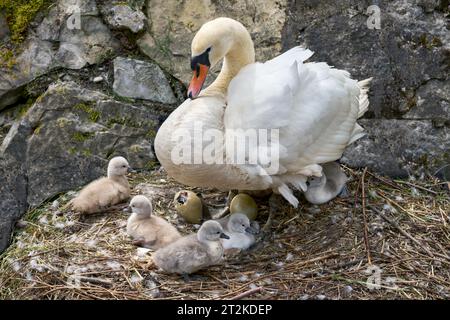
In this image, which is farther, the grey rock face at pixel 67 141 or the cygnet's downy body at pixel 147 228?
the grey rock face at pixel 67 141

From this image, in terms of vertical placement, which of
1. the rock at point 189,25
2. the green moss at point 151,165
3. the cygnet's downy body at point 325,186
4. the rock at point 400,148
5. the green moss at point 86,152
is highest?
the rock at point 189,25

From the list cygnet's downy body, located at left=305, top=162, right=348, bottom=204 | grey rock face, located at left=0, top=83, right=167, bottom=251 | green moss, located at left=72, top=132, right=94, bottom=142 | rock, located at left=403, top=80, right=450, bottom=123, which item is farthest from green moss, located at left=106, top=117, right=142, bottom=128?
rock, located at left=403, top=80, right=450, bottom=123

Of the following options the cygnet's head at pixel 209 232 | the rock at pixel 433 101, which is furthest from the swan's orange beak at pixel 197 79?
the rock at pixel 433 101

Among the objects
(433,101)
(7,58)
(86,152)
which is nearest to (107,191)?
(86,152)

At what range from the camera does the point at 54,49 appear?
5180mm

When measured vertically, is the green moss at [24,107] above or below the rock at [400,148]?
above

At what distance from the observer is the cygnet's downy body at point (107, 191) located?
179 inches

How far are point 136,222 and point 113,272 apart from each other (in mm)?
408

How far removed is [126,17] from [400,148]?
2.17 m

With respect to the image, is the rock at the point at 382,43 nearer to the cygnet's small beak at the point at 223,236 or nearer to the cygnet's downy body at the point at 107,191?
the cygnet's downy body at the point at 107,191

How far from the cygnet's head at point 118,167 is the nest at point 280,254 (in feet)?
0.78

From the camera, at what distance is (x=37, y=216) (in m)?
4.79

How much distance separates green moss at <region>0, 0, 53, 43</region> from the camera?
5.12 m

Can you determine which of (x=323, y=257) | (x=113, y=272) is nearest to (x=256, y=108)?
(x=323, y=257)
